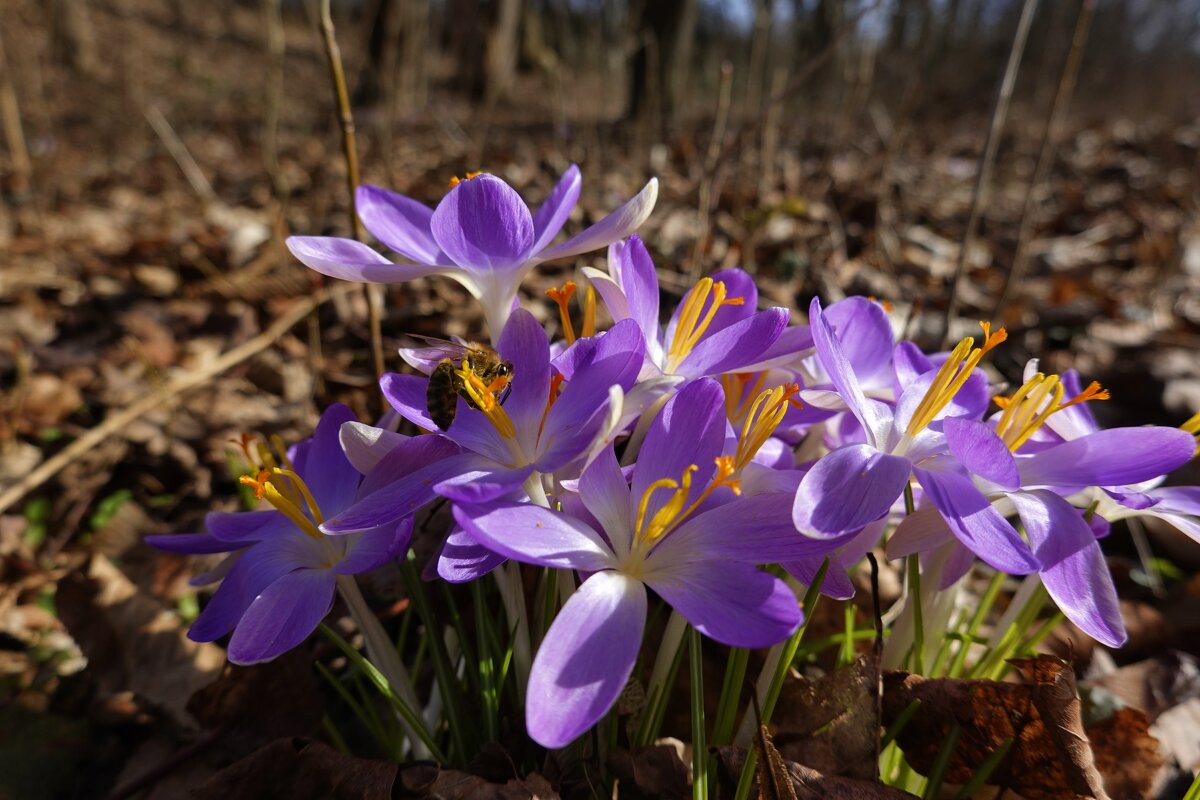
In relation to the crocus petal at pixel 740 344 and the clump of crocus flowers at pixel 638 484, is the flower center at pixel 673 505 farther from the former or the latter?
the crocus petal at pixel 740 344

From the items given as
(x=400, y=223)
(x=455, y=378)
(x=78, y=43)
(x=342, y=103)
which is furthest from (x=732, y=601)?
(x=78, y=43)

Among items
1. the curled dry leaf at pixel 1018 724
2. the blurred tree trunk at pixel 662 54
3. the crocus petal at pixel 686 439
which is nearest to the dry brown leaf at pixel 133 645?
the crocus petal at pixel 686 439

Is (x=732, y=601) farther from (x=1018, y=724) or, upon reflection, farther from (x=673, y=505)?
(x=1018, y=724)

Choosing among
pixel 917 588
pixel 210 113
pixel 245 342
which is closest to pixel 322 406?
pixel 245 342

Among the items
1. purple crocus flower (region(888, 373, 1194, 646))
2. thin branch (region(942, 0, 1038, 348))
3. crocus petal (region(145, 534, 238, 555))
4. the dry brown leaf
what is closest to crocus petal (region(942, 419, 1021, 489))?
purple crocus flower (region(888, 373, 1194, 646))

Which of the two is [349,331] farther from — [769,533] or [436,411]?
[769,533]

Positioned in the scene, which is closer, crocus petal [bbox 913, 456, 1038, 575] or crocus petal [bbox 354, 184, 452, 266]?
crocus petal [bbox 913, 456, 1038, 575]

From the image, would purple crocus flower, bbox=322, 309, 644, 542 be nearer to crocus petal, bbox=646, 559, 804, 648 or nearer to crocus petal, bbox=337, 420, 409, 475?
crocus petal, bbox=337, 420, 409, 475
